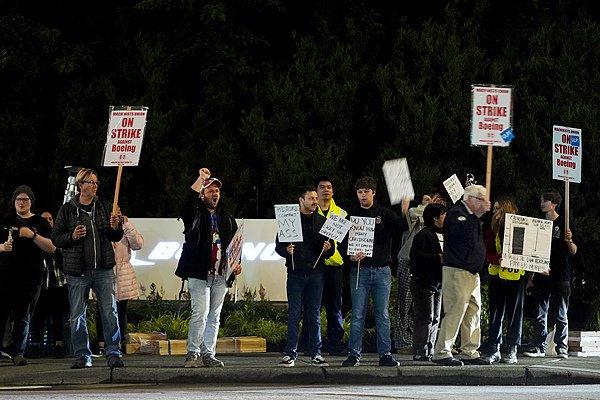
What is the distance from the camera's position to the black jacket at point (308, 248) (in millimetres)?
17891

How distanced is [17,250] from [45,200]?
568 cm

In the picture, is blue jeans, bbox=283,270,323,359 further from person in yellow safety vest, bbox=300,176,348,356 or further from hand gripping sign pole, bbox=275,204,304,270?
person in yellow safety vest, bbox=300,176,348,356

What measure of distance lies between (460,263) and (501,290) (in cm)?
128

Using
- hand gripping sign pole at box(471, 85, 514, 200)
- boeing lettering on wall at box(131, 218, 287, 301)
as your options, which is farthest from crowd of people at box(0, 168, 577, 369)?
boeing lettering on wall at box(131, 218, 287, 301)

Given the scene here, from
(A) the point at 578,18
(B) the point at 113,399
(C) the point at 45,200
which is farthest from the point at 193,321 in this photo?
(A) the point at 578,18

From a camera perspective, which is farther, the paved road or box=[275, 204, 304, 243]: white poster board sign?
box=[275, 204, 304, 243]: white poster board sign

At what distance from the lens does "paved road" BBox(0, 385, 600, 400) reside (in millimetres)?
14273

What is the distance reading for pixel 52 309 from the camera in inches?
756

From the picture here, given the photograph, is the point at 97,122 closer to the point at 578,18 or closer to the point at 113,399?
the point at 578,18

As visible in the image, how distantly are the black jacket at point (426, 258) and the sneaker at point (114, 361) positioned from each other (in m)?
3.71

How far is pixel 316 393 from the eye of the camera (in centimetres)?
1473

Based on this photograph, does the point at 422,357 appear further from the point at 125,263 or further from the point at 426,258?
the point at 125,263

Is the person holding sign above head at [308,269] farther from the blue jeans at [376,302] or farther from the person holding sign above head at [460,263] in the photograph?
the person holding sign above head at [460,263]

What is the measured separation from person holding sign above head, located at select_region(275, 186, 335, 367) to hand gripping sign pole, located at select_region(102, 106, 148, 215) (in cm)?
219
